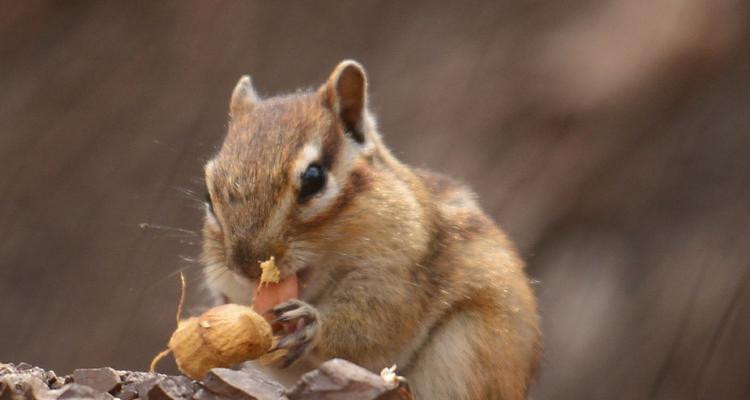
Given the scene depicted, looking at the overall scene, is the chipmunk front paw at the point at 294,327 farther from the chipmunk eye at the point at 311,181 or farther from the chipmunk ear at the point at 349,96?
the chipmunk ear at the point at 349,96

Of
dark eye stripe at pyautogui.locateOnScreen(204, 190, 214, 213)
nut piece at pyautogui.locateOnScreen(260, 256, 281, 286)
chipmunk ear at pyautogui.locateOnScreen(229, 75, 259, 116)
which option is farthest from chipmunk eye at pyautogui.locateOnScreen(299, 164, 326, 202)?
chipmunk ear at pyautogui.locateOnScreen(229, 75, 259, 116)

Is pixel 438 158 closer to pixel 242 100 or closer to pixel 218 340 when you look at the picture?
pixel 242 100

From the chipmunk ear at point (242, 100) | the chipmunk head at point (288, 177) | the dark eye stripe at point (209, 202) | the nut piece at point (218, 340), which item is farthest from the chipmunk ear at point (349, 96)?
the nut piece at point (218, 340)

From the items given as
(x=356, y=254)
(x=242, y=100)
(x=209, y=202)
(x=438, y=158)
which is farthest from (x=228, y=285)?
(x=438, y=158)

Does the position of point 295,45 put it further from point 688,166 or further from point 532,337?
point 532,337

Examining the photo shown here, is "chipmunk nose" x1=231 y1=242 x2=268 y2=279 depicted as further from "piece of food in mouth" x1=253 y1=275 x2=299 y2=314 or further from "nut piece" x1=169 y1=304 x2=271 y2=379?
"nut piece" x1=169 y1=304 x2=271 y2=379

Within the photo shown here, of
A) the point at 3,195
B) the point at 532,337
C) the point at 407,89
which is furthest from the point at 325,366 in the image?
the point at 3,195
